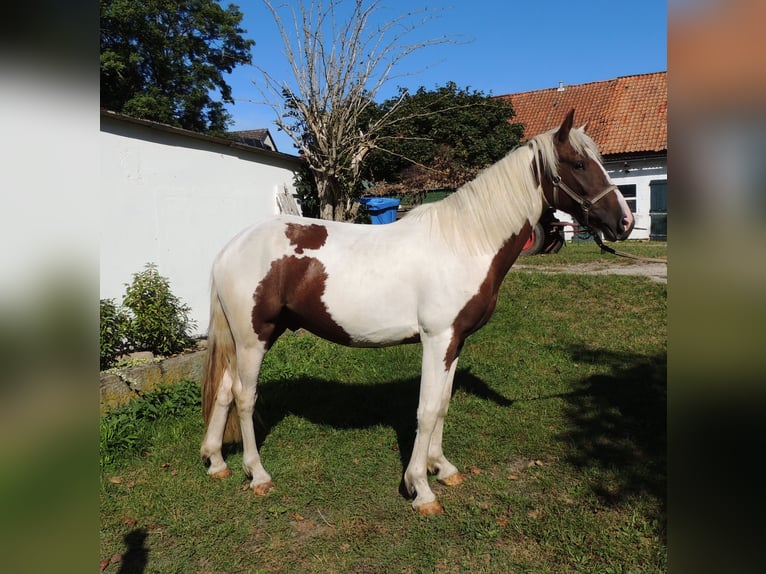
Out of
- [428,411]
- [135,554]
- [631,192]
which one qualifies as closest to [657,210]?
[631,192]

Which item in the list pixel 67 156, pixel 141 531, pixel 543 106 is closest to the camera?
pixel 67 156

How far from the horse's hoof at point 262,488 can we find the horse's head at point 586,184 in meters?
2.79

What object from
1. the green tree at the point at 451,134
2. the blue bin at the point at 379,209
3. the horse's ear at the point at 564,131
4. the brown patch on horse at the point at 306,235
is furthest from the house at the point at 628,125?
the brown patch on horse at the point at 306,235

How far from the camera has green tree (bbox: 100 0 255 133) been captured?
2248 cm

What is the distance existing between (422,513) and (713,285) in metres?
2.82

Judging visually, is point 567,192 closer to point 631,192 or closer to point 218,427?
point 218,427

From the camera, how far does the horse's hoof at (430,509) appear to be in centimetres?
304

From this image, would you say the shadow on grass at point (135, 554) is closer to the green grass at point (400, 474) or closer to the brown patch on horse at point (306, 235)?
the green grass at point (400, 474)

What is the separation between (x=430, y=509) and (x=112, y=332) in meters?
3.65

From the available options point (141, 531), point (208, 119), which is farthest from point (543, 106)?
point (141, 531)

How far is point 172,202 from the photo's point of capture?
19.5ft

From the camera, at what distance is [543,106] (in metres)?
24.5

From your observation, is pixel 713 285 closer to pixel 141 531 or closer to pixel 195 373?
pixel 141 531

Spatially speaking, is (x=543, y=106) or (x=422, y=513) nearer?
(x=422, y=513)
